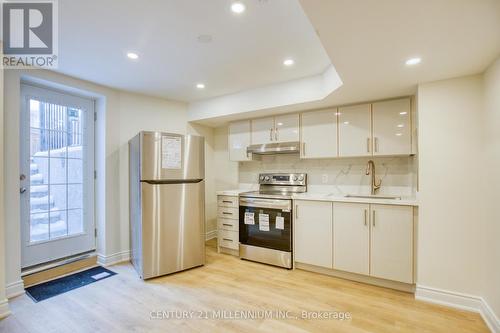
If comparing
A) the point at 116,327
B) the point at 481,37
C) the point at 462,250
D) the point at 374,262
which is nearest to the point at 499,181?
the point at 462,250

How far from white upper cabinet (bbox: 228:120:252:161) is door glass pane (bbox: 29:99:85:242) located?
6.91ft

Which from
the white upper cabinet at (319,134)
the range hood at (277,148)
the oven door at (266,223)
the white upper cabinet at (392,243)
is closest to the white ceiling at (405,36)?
the white upper cabinet at (319,134)

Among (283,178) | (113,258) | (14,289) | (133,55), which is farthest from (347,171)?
(14,289)

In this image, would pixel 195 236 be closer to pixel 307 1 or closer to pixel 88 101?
pixel 88 101

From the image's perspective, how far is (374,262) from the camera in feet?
8.59

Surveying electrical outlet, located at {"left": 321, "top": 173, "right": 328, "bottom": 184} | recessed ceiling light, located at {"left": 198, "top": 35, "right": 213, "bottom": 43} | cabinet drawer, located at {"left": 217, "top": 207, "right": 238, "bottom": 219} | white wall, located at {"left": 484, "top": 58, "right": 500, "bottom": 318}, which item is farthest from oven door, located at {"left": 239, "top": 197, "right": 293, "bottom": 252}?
recessed ceiling light, located at {"left": 198, "top": 35, "right": 213, "bottom": 43}

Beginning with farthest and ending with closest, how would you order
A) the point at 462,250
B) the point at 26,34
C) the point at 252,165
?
1. the point at 252,165
2. the point at 462,250
3. the point at 26,34

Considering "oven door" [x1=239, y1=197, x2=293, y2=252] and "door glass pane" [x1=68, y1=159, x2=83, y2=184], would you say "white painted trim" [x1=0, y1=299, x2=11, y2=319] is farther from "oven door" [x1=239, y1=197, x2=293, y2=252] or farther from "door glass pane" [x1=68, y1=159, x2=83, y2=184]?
"oven door" [x1=239, y1=197, x2=293, y2=252]

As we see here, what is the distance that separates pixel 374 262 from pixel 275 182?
5.73 feet

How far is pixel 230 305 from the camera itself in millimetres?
2244

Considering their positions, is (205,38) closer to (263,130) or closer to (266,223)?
(263,130)

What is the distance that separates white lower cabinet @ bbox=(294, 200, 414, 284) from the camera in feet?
8.16

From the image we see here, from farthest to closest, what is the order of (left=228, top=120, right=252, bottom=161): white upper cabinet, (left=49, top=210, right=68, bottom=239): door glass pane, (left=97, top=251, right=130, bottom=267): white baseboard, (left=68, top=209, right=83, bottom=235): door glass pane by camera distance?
(left=228, top=120, right=252, bottom=161): white upper cabinet, (left=97, top=251, right=130, bottom=267): white baseboard, (left=68, top=209, right=83, bottom=235): door glass pane, (left=49, top=210, right=68, bottom=239): door glass pane

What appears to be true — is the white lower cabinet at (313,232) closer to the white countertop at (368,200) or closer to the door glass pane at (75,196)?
the white countertop at (368,200)
